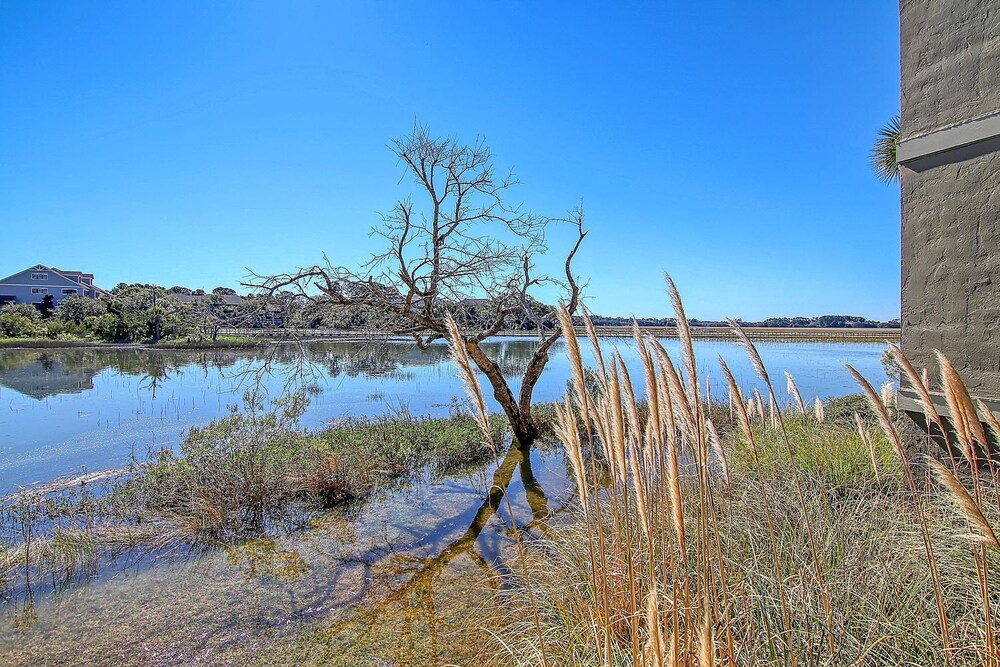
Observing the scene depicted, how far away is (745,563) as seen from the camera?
9.83 ft

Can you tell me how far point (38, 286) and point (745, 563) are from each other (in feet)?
311

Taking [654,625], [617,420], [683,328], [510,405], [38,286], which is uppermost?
[38,286]

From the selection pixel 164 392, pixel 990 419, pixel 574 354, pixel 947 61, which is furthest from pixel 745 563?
pixel 164 392

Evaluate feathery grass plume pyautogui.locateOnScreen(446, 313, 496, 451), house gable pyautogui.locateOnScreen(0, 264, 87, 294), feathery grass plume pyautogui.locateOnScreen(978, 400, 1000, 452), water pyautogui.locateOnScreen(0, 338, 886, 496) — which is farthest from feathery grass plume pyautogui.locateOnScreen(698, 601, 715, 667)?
house gable pyautogui.locateOnScreen(0, 264, 87, 294)

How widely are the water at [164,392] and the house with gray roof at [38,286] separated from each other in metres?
51.7

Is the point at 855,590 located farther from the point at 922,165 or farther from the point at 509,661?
the point at 922,165

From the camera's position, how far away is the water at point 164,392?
9961 mm

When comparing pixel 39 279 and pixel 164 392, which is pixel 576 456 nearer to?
pixel 164 392

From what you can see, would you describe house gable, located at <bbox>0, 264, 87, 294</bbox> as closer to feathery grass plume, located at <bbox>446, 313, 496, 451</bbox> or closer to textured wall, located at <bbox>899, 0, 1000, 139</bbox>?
feathery grass plume, located at <bbox>446, 313, 496, 451</bbox>

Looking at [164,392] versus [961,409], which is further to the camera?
[164,392]

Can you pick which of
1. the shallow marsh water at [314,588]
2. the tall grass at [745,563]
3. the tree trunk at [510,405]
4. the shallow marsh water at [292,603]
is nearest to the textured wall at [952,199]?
the tall grass at [745,563]

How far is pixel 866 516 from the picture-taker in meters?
3.81

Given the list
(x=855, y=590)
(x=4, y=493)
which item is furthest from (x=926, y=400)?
(x=4, y=493)

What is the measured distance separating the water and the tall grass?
132 centimetres
